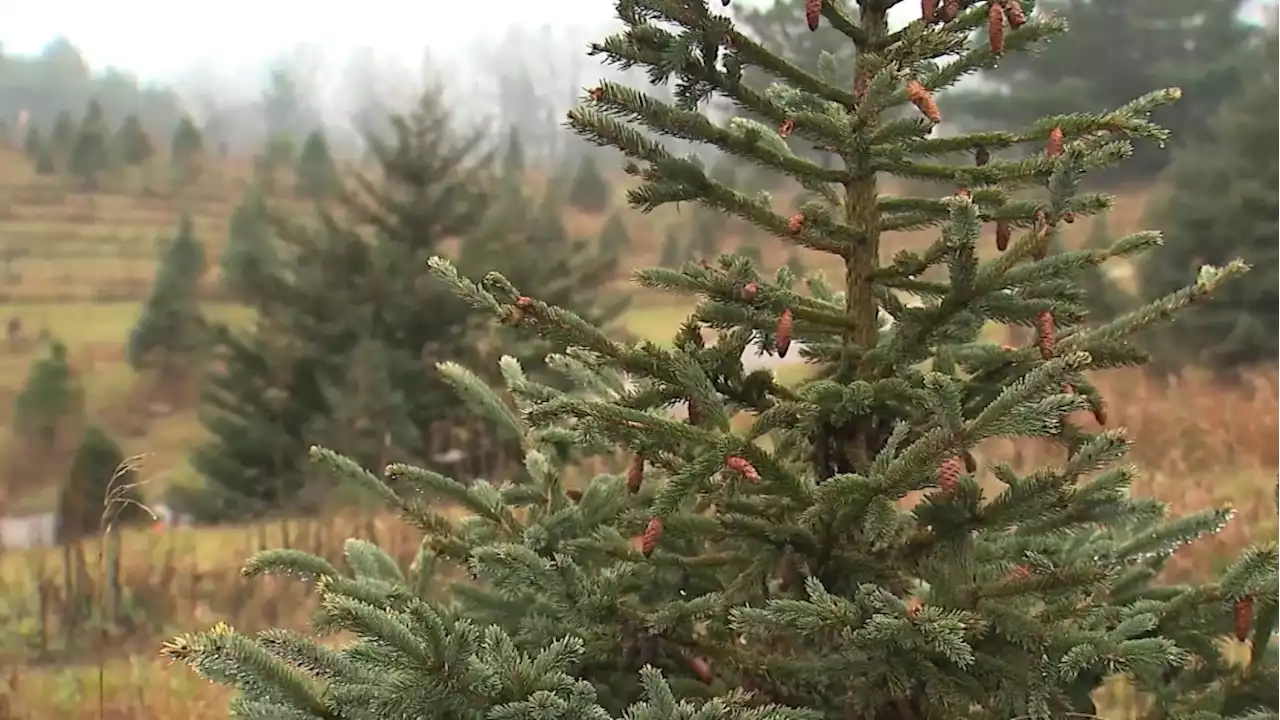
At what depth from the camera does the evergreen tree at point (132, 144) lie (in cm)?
3891

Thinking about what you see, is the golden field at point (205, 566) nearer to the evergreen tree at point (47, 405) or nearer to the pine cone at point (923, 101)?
the pine cone at point (923, 101)

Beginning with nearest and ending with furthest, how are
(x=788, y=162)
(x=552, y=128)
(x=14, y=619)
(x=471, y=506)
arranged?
(x=788, y=162)
(x=471, y=506)
(x=14, y=619)
(x=552, y=128)

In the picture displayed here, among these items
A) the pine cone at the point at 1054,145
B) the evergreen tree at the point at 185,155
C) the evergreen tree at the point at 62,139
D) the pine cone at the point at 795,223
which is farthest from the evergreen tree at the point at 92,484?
the evergreen tree at the point at 62,139

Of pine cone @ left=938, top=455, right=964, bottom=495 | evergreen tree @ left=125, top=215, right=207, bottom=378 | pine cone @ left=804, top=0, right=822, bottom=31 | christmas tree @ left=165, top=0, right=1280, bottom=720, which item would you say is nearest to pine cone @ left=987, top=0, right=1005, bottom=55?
christmas tree @ left=165, top=0, right=1280, bottom=720

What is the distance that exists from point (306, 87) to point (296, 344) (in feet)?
180

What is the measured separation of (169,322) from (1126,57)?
21.4 metres

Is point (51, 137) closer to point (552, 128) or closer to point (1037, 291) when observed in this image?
point (552, 128)

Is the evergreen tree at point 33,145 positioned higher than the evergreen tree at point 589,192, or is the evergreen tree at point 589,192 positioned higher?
the evergreen tree at point 33,145

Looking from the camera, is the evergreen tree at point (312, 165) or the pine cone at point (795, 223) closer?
the pine cone at point (795, 223)

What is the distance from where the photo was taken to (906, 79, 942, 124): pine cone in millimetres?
1720

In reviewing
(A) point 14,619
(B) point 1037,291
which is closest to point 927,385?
(B) point 1037,291

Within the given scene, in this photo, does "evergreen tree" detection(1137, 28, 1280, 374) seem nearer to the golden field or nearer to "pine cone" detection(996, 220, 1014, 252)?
the golden field

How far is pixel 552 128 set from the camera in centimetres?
4512

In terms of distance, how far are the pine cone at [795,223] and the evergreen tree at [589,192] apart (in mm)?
29955
